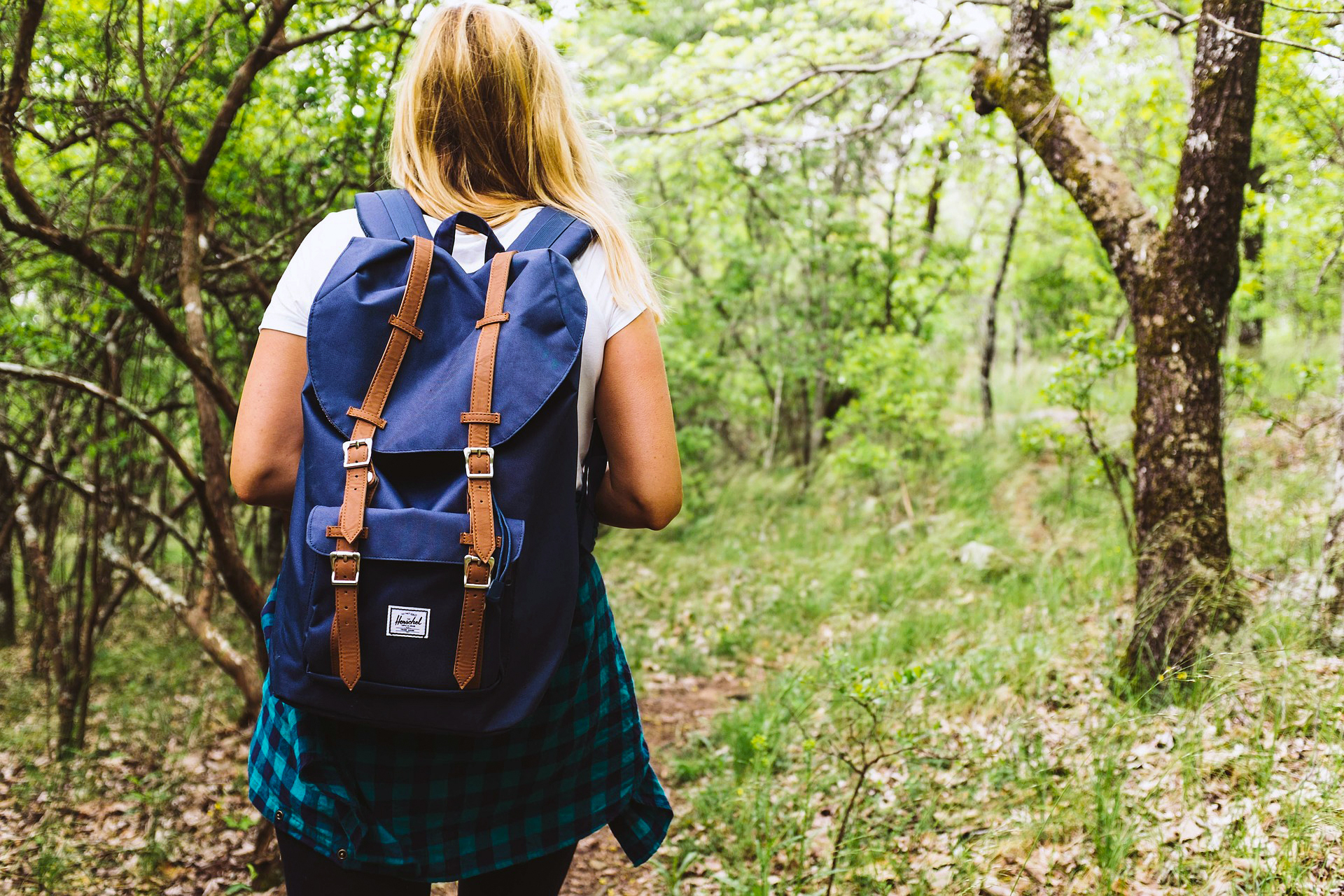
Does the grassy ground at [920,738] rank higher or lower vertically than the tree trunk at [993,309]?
lower

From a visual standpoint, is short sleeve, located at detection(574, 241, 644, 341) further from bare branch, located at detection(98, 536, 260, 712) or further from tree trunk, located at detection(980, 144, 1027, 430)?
tree trunk, located at detection(980, 144, 1027, 430)

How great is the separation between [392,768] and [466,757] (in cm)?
10

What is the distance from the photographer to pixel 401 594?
3.22 feet

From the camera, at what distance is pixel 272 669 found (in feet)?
3.45

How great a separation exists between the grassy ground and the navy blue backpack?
181 cm

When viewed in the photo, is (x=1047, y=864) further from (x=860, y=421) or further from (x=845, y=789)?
(x=860, y=421)

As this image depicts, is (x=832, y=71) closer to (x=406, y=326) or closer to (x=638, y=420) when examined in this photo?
(x=638, y=420)

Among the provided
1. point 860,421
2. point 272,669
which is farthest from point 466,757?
point 860,421

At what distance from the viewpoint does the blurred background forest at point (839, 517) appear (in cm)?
257

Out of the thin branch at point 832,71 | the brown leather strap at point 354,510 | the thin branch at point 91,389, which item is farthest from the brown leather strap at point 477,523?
the thin branch at point 832,71

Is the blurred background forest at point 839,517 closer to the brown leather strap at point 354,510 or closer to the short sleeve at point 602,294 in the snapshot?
the short sleeve at point 602,294

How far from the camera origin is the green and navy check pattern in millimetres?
1132

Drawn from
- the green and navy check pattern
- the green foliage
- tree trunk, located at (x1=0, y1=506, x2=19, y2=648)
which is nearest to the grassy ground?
tree trunk, located at (x1=0, y1=506, x2=19, y2=648)

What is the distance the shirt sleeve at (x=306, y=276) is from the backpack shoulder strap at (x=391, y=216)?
0.08ft
